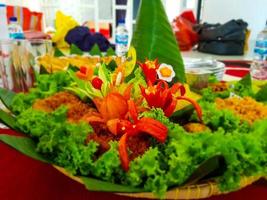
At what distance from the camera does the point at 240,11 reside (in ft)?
11.5

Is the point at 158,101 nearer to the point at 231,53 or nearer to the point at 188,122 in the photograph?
the point at 188,122

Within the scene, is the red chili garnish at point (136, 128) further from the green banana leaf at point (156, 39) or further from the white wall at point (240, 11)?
the white wall at point (240, 11)

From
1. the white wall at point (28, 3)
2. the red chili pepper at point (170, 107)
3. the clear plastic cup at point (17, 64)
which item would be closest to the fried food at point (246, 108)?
the red chili pepper at point (170, 107)

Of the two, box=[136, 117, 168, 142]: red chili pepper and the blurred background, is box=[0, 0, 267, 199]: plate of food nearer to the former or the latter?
box=[136, 117, 168, 142]: red chili pepper

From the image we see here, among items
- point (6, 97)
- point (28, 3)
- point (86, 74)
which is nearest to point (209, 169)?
point (86, 74)

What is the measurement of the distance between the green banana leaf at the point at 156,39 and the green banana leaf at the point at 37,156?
40 centimetres

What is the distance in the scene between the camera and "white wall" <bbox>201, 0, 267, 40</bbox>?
11.1ft

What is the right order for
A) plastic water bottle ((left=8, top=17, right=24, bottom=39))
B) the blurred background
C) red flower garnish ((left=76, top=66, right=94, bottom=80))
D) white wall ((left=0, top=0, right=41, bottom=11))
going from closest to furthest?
red flower garnish ((left=76, top=66, right=94, bottom=80))
plastic water bottle ((left=8, top=17, right=24, bottom=39))
white wall ((left=0, top=0, right=41, bottom=11))
the blurred background

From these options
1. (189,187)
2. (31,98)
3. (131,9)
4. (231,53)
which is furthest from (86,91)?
(131,9)

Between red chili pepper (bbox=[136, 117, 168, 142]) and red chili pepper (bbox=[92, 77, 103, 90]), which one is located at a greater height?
red chili pepper (bbox=[92, 77, 103, 90])

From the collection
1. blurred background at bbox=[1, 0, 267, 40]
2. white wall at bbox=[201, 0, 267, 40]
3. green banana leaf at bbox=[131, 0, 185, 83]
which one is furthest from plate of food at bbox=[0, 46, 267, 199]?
blurred background at bbox=[1, 0, 267, 40]

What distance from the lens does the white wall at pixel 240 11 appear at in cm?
337

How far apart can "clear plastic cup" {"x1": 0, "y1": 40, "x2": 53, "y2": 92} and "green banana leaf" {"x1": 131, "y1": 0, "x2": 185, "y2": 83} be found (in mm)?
417

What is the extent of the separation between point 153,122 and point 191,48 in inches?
88.9
